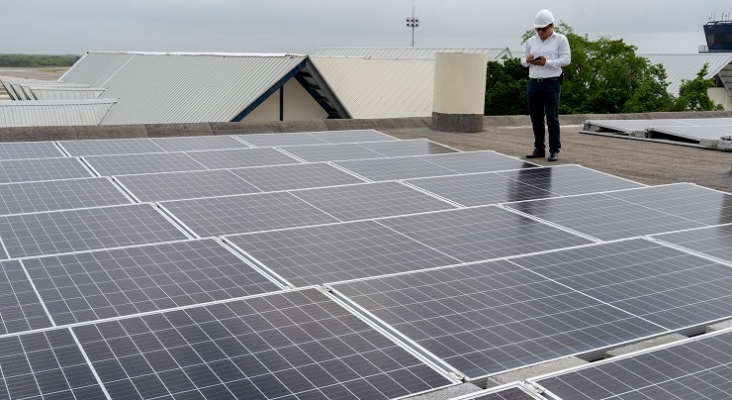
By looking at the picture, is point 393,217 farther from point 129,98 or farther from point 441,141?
point 129,98

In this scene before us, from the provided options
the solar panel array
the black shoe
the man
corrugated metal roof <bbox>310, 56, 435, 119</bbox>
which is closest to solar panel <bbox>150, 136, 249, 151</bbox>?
the solar panel array

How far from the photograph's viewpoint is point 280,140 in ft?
43.6

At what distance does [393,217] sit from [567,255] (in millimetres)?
1922

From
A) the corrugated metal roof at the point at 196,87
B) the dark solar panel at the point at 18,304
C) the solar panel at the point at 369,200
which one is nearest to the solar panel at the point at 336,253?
the solar panel at the point at 369,200

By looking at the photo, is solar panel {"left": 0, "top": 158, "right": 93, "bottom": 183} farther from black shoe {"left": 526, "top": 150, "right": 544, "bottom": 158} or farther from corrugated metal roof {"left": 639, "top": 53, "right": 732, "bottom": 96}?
corrugated metal roof {"left": 639, "top": 53, "right": 732, "bottom": 96}

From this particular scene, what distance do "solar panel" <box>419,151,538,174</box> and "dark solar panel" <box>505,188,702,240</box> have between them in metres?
1.98

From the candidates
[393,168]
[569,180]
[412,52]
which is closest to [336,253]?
[393,168]

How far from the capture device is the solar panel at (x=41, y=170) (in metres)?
9.52

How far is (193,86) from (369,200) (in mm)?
34191

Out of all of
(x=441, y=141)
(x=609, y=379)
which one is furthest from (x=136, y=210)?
(x=441, y=141)

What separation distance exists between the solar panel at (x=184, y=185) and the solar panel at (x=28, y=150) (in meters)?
1.95

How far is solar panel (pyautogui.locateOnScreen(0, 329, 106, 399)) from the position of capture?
4125mm

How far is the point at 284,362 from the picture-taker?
460cm

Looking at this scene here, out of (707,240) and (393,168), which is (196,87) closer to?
(393,168)
